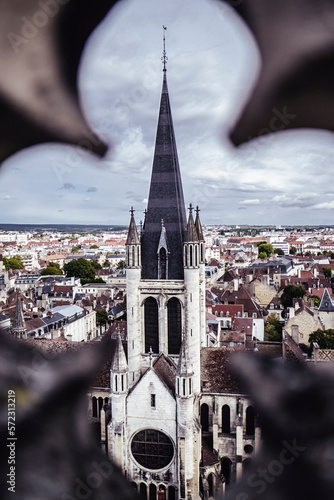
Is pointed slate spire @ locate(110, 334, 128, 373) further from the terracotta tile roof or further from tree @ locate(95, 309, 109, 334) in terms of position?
tree @ locate(95, 309, 109, 334)

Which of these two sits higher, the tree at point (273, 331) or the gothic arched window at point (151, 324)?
the gothic arched window at point (151, 324)

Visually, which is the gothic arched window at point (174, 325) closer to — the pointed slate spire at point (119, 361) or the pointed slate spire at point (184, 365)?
the pointed slate spire at point (184, 365)

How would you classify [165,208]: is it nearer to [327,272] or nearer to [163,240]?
[163,240]

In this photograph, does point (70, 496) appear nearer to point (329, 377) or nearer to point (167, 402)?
point (329, 377)

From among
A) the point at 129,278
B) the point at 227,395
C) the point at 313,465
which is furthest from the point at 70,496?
the point at 227,395

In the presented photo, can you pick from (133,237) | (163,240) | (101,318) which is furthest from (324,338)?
(101,318)

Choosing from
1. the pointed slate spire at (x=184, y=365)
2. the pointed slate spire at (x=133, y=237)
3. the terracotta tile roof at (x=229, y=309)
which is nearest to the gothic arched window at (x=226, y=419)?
the pointed slate spire at (x=184, y=365)
